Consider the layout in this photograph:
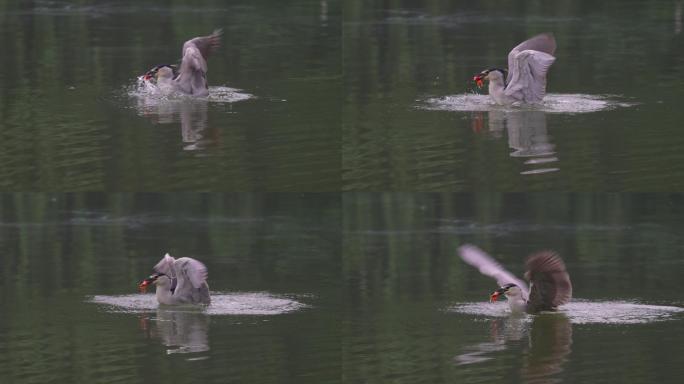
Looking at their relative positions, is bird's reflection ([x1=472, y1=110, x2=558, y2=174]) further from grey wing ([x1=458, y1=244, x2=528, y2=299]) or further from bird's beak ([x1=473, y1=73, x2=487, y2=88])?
grey wing ([x1=458, y1=244, x2=528, y2=299])

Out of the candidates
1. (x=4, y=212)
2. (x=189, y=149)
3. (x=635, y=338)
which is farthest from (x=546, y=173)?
(x=4, y=212)

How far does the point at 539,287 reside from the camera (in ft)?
80.6

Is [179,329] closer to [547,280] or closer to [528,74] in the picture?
[547,280]

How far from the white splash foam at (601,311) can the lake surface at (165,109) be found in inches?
99.9

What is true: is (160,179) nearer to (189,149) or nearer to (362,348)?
(189,149)

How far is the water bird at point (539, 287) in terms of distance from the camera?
24.3m

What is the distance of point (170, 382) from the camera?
2138 cm

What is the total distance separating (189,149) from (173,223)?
598cm

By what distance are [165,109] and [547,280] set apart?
6.99m

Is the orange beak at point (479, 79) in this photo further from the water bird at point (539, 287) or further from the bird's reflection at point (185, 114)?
the bird's reflection at point (185, 114)

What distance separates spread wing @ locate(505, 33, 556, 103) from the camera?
27766 millimetres

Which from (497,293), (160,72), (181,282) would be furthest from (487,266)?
(160,72)

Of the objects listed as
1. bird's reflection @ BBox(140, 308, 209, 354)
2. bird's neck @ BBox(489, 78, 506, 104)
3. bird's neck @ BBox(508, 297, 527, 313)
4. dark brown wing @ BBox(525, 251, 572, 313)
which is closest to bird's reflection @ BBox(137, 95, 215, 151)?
bird's reflection @ BBox(140, 308, 209, 354)

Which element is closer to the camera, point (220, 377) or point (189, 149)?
point (220, 377)
